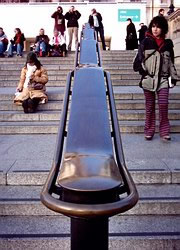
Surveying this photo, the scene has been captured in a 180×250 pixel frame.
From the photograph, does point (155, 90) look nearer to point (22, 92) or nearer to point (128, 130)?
point (128, 130)

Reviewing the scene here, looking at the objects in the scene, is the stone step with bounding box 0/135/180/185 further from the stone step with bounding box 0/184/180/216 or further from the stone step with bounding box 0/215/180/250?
the stone step with bounding box 0/215/180/250

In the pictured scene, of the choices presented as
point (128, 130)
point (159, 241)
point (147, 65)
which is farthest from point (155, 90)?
point (159, 241)

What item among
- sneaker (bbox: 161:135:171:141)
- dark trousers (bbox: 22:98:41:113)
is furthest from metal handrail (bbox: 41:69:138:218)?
dark trousers (bbox: 22:98:41:113)

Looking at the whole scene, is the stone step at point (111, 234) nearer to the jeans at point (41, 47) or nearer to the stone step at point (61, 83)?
→ the stone step at point (61, 83)

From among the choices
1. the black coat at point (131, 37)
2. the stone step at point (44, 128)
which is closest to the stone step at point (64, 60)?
the black coat at point (131, 37)

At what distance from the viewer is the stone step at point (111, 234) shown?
122 inches

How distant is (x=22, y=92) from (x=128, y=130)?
2.20 metres

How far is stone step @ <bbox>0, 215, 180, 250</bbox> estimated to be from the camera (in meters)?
3.11

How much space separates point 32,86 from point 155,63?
2762 mm

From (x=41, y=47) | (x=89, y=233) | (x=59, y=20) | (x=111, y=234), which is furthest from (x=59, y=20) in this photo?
(x=89, y=233)

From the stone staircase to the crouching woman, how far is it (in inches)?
13.9

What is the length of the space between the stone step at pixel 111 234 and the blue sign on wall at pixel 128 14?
2014 centimetres

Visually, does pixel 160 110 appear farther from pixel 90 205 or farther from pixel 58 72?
pixel 58 72

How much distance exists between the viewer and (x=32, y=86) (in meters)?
7.29
